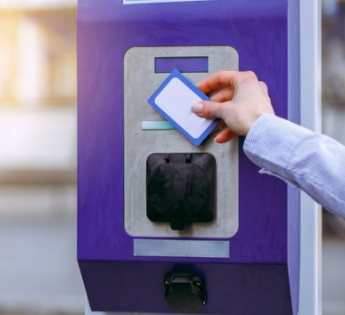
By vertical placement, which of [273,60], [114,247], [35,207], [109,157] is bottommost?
[35,207]

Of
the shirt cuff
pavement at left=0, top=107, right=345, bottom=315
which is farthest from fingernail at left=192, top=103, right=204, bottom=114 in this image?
pavement at left=0, top=107, right=345, bottom=315

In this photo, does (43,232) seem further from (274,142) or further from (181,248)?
(274,142)

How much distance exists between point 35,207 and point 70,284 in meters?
1.95

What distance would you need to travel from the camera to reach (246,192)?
971 millimetres

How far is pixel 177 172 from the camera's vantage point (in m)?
0.96

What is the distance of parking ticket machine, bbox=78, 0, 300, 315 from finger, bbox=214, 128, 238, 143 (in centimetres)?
2

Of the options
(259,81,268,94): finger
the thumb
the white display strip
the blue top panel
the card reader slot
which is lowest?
the white display strip

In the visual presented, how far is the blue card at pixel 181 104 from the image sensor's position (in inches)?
38.3

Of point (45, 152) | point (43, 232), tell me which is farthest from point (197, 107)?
point (45, 152)

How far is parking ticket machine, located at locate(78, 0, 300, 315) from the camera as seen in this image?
96 centimetres

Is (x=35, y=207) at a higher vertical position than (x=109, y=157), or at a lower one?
lower

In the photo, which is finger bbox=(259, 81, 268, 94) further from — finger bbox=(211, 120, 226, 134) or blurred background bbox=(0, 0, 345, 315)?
blurred background bbox=(0, 0, 345, 315)

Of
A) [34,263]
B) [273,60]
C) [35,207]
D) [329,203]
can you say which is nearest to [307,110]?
[273,60]

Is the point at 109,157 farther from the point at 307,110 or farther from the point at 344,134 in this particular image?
the point at 344,134
